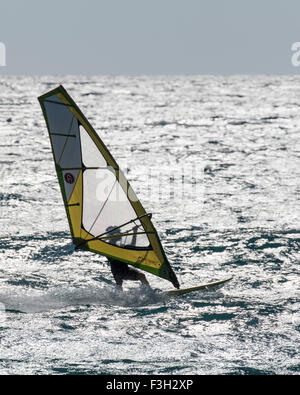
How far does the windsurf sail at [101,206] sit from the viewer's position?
13836mm

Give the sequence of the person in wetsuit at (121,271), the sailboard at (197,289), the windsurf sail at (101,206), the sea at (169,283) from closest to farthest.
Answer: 1. the sea at (169,283)
2. the windsurf sail at (101,206)
3. the sailboard at (197,289)
4. the person in wetsuit at (121,271)

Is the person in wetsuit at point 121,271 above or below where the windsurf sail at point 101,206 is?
below

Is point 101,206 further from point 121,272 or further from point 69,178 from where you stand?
point 121,272

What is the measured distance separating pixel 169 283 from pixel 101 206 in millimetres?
2481

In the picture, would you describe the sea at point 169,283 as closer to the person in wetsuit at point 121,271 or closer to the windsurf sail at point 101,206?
the person in wetsuit at point 121,271

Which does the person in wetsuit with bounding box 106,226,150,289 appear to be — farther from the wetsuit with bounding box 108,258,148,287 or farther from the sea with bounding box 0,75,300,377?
the sea with bounding box 0,75,300,377

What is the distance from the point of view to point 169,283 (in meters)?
15.4

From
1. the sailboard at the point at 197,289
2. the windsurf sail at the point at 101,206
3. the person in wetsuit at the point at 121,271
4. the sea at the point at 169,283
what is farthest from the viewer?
the person in wetsuit at the point at 121,271

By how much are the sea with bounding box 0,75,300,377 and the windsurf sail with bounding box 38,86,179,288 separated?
79 cm

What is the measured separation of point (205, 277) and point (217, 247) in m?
2.52

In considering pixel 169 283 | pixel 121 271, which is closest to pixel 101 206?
pixel 121 271

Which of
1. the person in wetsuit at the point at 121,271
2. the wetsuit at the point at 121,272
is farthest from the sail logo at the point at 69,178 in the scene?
the wetsuit at the point at 121,272

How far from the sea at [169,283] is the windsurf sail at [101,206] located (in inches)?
31.2

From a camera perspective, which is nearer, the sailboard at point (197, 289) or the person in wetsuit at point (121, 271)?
the sailboard at point (197, 289)
